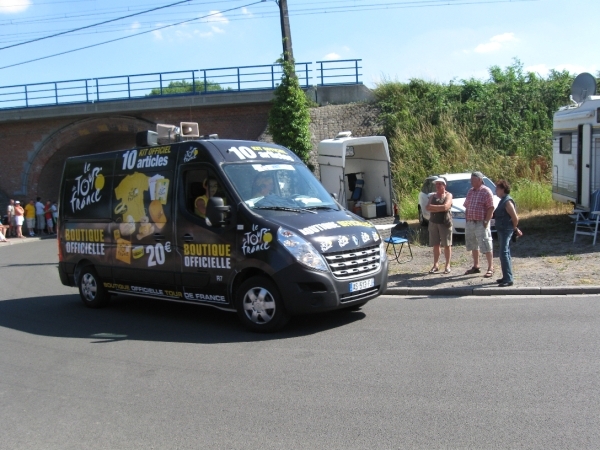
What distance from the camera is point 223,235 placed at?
817 cm

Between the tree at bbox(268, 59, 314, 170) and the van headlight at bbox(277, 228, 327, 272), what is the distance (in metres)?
19.0

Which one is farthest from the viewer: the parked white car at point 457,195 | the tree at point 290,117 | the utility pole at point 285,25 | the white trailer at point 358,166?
the utility pole at point 285,25

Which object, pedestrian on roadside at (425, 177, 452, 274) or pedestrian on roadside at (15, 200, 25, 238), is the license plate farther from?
pedestrian on roadside at (15, 200, 25, 238)

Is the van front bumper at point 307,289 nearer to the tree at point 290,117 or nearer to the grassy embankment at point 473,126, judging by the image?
the grassy embankment at point 473,126

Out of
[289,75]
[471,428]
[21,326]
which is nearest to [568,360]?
[471,428]

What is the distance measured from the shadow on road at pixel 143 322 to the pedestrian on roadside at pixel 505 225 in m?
2.73

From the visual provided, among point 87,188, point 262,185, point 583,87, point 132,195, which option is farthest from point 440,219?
point 583,87

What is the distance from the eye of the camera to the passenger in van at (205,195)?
8.50 meters

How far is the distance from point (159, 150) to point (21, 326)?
342cm

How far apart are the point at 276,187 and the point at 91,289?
407 cm

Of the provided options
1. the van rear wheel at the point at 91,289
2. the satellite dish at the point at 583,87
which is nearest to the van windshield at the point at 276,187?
the van rear wheel at the point at 91,289

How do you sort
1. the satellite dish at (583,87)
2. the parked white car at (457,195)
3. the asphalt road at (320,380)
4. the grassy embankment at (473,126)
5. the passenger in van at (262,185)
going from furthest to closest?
the grassy embankment at (473,126), the satellite dish at (583,87), the parked white car at (457,195), the passenger in van at (262,185), the asphalt road at (320,380)

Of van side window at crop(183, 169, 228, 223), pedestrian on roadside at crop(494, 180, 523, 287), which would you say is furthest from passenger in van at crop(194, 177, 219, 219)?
pedestrian on roadside at crop(494, 180, 523, 287)

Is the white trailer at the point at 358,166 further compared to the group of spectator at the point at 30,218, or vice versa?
the group of spectator at the point at 30,218
